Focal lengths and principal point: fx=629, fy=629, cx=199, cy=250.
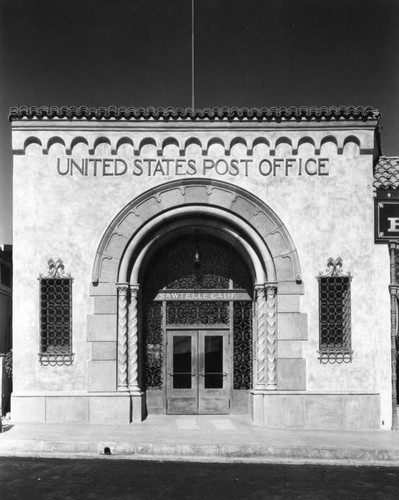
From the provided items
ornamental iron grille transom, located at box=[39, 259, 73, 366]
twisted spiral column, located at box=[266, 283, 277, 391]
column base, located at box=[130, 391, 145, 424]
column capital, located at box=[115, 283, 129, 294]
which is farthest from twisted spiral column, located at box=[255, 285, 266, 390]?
ornamental iron grille transom, located at box=[39, 259, 73, 366]

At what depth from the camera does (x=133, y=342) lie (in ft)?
43.7

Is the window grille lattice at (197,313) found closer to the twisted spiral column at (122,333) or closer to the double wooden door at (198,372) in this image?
the double wooden door at (198,372)

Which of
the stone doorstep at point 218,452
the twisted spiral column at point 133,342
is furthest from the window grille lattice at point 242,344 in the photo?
the stone doorstep at point 218,452

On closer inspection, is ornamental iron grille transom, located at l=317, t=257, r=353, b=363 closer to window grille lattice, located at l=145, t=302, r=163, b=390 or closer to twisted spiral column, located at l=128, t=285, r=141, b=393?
window grille lattice, located at l=145, t=302, r=163, b=390

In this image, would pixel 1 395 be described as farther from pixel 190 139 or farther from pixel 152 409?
pixel 190 139

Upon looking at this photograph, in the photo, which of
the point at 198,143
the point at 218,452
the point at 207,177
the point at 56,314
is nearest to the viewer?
the point at 218,452

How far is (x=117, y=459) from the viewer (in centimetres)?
1034

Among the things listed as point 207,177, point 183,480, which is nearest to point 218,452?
point 183,480

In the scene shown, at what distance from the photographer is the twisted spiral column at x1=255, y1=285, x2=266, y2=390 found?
1327 cm

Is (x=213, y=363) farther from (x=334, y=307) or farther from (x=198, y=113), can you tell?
(x=198, y=113)

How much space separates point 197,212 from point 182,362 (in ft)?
11.2

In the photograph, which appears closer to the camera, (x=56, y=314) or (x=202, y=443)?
(x=202, y=443)

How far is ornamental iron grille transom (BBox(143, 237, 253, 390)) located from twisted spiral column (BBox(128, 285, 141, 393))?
2.66ft

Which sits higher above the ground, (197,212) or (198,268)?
(197,212)
